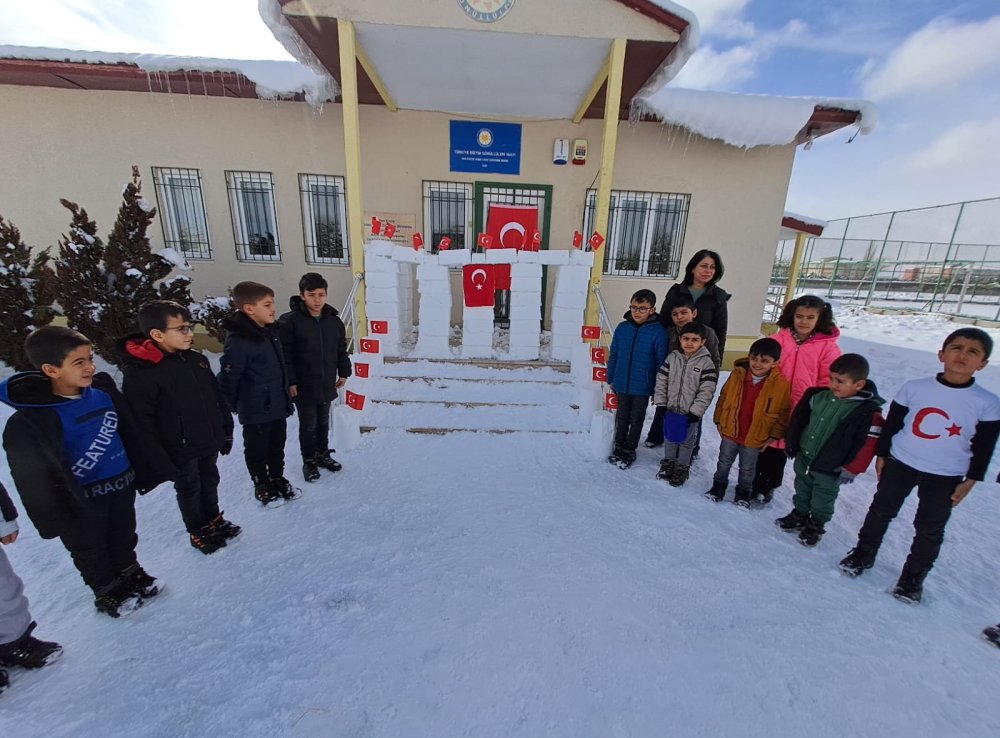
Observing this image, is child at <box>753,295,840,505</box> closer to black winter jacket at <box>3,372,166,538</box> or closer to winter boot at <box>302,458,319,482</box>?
winter boot at <box>302,458,319,482</box>

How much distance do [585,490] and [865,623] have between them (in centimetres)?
169

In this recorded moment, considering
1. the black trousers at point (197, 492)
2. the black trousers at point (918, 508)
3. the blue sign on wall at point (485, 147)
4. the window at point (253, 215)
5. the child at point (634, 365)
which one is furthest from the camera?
the window at point (253, 215)

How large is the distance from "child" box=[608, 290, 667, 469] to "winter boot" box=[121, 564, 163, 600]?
319cm

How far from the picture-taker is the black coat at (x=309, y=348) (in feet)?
10.1

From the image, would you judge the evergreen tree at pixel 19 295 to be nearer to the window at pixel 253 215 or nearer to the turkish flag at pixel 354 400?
the window at pixel 253 215

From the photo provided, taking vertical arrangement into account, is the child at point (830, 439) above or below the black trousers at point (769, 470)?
above

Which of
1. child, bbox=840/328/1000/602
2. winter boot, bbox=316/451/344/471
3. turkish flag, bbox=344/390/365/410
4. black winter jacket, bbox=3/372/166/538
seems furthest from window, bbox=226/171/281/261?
child, bbox=840/328/1000/602

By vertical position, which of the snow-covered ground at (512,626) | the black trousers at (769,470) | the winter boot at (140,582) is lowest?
the snow-covered ground at (512,626)

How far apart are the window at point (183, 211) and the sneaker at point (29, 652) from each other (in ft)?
19.6

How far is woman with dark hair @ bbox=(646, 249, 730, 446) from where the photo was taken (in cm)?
342

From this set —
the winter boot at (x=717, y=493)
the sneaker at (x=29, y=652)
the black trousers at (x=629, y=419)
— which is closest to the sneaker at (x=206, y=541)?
the sneaker at (x=29, y=652)

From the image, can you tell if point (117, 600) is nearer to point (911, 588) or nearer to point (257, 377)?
point (257, 377)

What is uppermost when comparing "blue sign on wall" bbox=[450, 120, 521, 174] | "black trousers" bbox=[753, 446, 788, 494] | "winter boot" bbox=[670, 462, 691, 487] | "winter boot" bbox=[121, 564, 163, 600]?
"blue sign on wall" bbox=[450, 120, 521, 174]

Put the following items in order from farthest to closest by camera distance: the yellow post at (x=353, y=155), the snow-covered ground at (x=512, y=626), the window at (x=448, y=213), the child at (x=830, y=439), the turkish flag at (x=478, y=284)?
the window at (x=448, y=213)
the turkish flag at (x=478, y=284)
the yellow post at (x=353, y=155)
the child at (x=830, y=439)
the snow-covered ground at (x=512, y=626)
